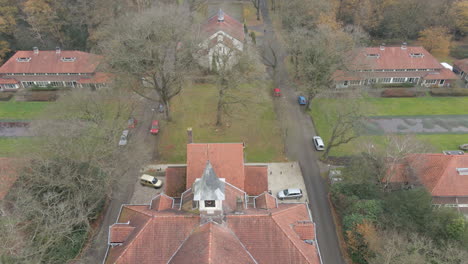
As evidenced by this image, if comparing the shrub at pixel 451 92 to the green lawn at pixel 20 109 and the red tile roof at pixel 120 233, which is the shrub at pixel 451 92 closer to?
the red tile roof at pixel 120 233

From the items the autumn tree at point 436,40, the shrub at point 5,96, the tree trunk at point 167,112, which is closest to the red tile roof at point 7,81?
the shrub at point 5,96

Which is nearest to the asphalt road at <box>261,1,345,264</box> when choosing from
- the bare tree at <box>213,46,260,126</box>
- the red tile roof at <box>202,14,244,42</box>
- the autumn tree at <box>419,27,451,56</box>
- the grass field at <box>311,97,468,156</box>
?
the grass field at <box>311,97,468,156</box>

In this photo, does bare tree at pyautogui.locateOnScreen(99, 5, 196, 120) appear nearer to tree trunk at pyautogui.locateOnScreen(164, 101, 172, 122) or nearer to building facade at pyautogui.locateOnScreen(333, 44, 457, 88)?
tree trunk at pyautogui.locateOnScreen(164, 101, 172, 122)

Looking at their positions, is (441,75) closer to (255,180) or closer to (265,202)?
(255,180)

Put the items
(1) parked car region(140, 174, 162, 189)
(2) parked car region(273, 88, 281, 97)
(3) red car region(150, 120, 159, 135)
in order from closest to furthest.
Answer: (1) parked car region(140, 174, 162, 189) < (3) red car region(150, 120, 159, 135) < (2) parked car region(273, 88, 281, 97)

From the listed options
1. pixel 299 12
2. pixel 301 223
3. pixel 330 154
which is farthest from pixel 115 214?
pixel 299 12

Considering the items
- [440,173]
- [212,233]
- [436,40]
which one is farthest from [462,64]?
[212,233]

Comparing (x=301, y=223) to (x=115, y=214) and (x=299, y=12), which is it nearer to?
(x=115, y=214)

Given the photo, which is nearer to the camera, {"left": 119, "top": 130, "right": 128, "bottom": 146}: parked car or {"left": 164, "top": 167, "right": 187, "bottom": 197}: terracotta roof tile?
{"left": 164, "top": 167, "right": 187, "bottom": 197}: terracotta roof tile
